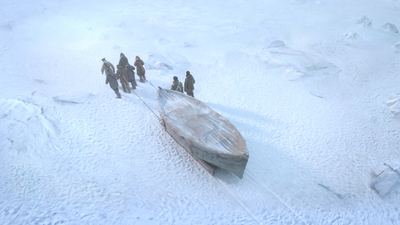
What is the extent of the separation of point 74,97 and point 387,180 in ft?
37.3

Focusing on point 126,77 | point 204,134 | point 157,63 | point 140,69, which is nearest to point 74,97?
point 126,77

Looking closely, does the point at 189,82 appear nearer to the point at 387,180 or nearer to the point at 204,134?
the point at 204,134

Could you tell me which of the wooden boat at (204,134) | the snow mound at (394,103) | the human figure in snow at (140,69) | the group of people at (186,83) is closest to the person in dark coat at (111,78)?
the human figure in snow at (140,69)

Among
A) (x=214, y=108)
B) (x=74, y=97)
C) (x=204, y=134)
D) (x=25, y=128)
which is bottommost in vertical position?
(x=25, y=128)

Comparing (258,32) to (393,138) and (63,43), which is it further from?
(63,43)

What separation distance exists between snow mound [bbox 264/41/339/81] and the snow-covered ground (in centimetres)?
8

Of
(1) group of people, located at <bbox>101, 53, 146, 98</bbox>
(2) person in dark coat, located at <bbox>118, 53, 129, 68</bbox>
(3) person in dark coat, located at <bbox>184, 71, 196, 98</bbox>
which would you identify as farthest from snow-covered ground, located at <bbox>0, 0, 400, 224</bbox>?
(2) person in dark coat, located at <bbox>118, 53, 129, 68</bbox>

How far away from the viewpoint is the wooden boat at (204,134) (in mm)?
5809

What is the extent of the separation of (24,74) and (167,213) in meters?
10.3

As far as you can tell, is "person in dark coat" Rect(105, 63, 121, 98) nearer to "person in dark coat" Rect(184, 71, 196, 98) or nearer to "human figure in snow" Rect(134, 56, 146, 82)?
"human figure in snow" Rect(134, 56, 146, 82)

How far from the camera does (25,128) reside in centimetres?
707

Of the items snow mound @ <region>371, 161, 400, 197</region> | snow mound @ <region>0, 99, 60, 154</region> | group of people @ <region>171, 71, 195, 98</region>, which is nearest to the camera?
snow mound @ <region>371, 161, 400, 197</region>

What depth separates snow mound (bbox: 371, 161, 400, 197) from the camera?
244 inches

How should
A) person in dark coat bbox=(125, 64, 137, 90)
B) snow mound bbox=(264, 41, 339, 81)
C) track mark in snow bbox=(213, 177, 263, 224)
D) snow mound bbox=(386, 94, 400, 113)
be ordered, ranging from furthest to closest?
1. snow mound bbox=(264, 41, 339, 81)
2. person in dark coat bbox=(125, 64, 137, 90)
3. snow mound bbox=(386, 94, 400, 113)
4. track mark in snow bbox=(213, 177, 263, 224)
